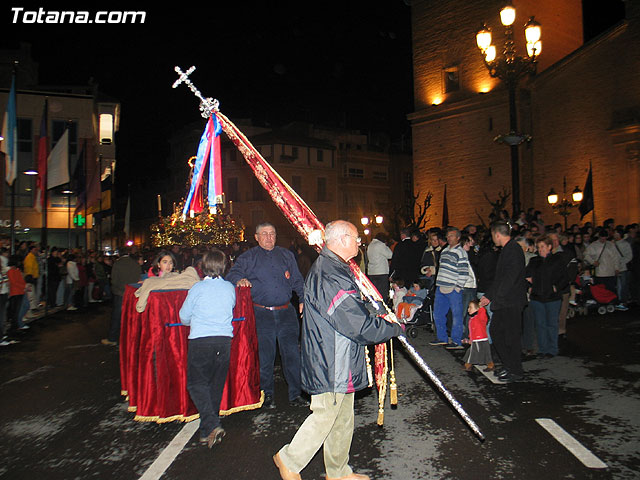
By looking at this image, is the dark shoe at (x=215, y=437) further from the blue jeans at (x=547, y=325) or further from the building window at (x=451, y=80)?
the building window at (x=451, y=80)

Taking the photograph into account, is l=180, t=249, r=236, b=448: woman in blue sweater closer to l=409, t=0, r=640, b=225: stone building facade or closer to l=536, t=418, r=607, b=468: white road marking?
l=536, t=418, r=607, b=468: white road marking

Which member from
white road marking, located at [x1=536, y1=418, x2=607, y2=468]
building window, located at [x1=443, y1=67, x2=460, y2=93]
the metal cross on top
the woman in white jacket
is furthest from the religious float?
building window, located at [x1=443, y1=67, x2=460, y2=93]

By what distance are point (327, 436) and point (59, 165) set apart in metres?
15.3

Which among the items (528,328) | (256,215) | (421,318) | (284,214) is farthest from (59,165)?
(256,215)

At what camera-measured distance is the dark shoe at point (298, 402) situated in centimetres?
630

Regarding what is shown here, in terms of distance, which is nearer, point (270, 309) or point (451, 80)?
point (270, 309)

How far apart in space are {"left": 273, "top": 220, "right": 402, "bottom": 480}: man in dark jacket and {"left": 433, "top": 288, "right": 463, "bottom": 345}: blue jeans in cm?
539

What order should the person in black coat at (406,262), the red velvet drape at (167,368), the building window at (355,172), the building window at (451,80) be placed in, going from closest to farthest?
the red velvet drape at (167,368), the person in black coat at (406,262), the building window at (451,80), the building window at (355,172)

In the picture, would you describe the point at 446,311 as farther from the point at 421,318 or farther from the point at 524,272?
the point at 524,272

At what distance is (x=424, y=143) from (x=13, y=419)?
99.2 ft

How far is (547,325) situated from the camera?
8.37m

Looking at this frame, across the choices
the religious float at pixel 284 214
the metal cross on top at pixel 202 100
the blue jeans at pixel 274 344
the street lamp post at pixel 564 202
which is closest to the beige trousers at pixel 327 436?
the religious float at pixel 284 214

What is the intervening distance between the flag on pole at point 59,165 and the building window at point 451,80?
22839 mm

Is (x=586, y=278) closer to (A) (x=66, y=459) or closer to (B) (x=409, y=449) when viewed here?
(B) (x=409, y=449)
